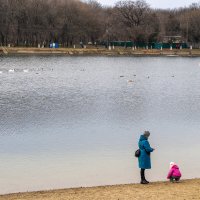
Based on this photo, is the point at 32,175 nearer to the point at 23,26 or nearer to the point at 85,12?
the point at 23,26

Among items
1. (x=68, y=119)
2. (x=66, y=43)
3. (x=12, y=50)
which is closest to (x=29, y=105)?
(x=68, y=119)

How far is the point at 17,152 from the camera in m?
19.8

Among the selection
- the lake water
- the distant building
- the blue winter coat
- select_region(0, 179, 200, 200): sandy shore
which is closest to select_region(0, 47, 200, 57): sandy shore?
the distant building

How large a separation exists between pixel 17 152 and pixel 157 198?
8.47m

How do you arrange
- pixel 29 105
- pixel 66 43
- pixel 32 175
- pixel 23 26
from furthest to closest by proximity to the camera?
pixel 66 43
pixel 23 26
pixel 29 105
pixel 32 175

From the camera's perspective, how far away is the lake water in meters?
17.0

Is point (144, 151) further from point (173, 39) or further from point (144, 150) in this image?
point (173, 39)

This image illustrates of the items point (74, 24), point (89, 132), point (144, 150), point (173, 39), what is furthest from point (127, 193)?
point (173, 39)

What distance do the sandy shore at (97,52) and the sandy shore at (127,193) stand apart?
285 ft

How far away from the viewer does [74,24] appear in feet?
388

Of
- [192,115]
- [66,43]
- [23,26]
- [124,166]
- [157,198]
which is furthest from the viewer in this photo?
[66,43]

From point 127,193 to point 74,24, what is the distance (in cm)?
10691

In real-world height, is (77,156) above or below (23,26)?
below

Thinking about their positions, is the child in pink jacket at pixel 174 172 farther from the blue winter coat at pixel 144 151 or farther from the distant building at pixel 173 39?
the distant building at pixel 173 39
